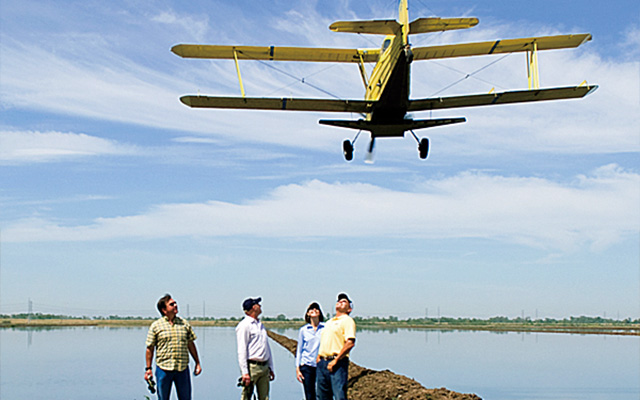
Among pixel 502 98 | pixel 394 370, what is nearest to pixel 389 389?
pixel 394 370

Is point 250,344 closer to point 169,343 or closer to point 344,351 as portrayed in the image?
point 169,343

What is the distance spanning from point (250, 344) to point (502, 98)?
10054mm

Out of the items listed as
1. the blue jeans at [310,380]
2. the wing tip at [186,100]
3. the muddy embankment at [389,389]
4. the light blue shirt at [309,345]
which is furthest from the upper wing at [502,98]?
the blue jeans at [310,380]

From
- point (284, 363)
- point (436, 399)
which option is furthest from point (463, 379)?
point (436, 399)

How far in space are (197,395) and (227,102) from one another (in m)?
6.32

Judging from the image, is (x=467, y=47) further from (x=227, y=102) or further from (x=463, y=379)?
(x=463, y=379)

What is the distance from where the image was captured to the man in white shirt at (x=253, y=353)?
26.5 ft

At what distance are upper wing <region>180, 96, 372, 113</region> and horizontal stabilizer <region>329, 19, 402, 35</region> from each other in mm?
1882

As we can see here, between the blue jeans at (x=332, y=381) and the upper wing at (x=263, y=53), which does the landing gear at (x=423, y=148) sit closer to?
the upper wing at (x=263, y=53)

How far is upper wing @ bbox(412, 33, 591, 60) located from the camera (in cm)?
1766

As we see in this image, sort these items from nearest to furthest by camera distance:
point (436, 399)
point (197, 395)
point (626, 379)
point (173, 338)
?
point (173, 338) < point (436, 399) < point (197, 395) < point (626, 379)

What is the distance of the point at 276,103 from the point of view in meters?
15.9

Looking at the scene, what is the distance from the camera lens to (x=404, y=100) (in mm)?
16250

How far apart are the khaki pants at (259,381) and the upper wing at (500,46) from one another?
1239 cm
